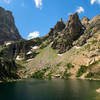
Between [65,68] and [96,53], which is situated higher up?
[96,53]

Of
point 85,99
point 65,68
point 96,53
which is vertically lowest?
point 85,99

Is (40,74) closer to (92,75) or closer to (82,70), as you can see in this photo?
(82,70)

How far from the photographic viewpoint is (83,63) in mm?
170500

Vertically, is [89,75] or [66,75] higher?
[89,75]

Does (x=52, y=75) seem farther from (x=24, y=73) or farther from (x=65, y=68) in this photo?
(x=24, y=73)

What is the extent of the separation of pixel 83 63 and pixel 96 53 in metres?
21.3

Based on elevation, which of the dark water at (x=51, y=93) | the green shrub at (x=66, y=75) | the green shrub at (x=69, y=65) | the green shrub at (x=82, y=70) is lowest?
the dark water at (x=51, y=93)

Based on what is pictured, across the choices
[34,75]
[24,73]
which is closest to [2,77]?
[34,75]

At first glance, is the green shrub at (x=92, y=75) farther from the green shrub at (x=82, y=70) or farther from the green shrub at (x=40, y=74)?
the green shrub at (x=40, y=74)

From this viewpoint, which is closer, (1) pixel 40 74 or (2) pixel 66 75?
(2) pixel 66 75

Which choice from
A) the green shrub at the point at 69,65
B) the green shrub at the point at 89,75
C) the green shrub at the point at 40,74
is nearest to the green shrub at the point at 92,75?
the green shrub at the point at 89,75

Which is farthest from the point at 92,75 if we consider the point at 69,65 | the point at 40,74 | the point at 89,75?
the point at 40,74

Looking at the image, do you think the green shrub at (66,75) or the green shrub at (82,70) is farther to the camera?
the green shrub at (66,75)

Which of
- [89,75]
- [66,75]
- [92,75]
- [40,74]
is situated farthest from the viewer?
[40,74]
